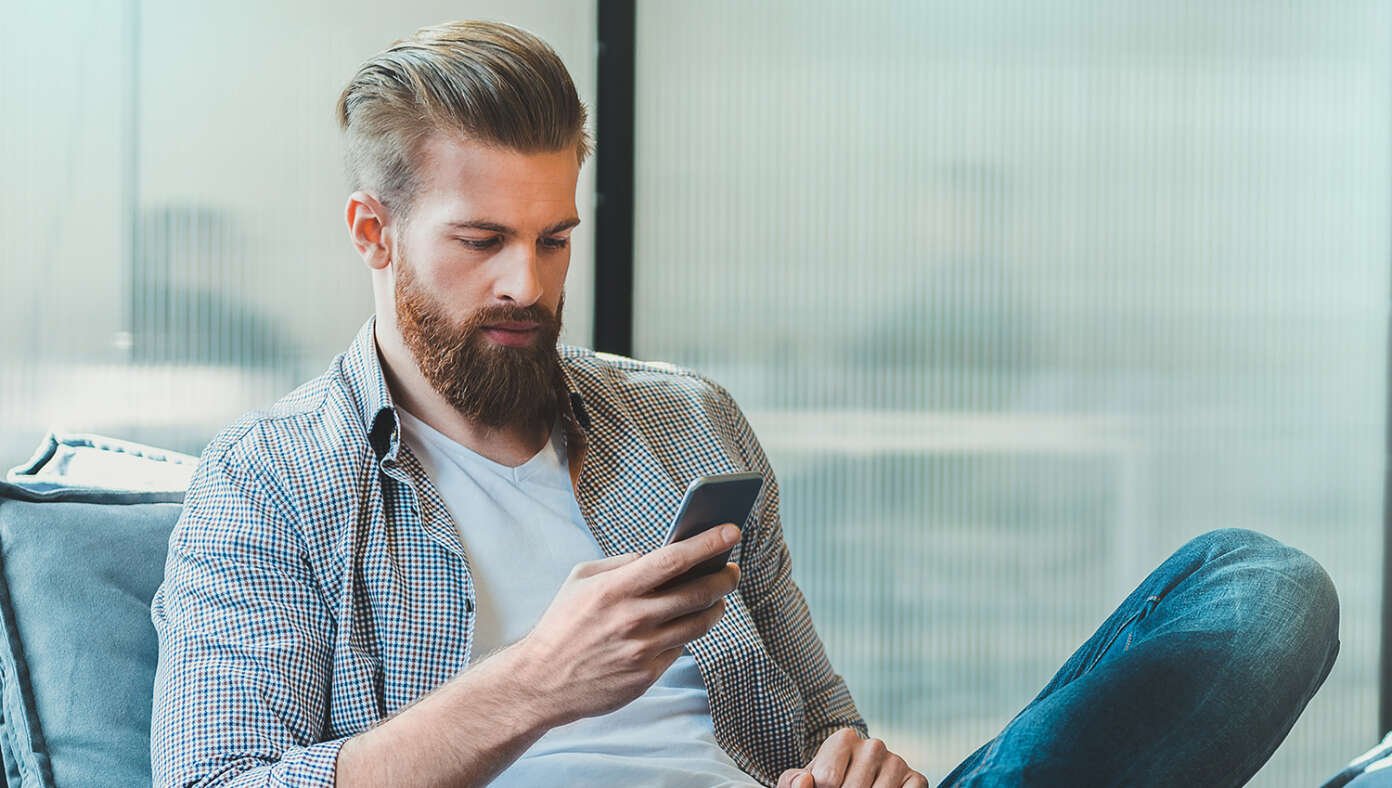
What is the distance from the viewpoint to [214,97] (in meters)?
2.07

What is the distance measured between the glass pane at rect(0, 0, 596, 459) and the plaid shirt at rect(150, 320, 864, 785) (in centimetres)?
66

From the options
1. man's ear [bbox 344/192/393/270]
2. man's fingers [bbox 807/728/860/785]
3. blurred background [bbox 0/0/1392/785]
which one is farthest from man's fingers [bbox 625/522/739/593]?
blurred background [bbox 0/0/1392/785]

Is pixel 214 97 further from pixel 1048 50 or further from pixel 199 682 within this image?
pixel 1048 50

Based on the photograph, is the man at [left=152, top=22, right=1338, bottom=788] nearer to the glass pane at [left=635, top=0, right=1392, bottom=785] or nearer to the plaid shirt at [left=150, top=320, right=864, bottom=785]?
the plaid shirt at [left=150, top=320, right=864, bottom=785]

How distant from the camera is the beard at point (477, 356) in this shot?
1396mm

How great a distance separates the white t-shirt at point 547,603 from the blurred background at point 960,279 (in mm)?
773

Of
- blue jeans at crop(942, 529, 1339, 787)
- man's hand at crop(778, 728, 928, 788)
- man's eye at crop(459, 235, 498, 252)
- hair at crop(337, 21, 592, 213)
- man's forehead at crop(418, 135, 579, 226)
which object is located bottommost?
man's hand at crop(778, 728, 928, 788)

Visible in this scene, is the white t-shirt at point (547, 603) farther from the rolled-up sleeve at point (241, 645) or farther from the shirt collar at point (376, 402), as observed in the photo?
the rolled-up sleeve at point (241, 645)

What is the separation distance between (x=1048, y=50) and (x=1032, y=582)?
0.97 metres

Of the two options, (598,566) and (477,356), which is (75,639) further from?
A: (598,566)

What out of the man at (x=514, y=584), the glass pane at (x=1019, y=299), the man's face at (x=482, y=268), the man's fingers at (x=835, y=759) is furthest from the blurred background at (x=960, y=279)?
the man's fingers at (x=835, y=759)

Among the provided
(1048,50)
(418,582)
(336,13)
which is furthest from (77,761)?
(1048,50)

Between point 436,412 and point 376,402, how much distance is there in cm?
9

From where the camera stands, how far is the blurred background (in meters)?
2.10
